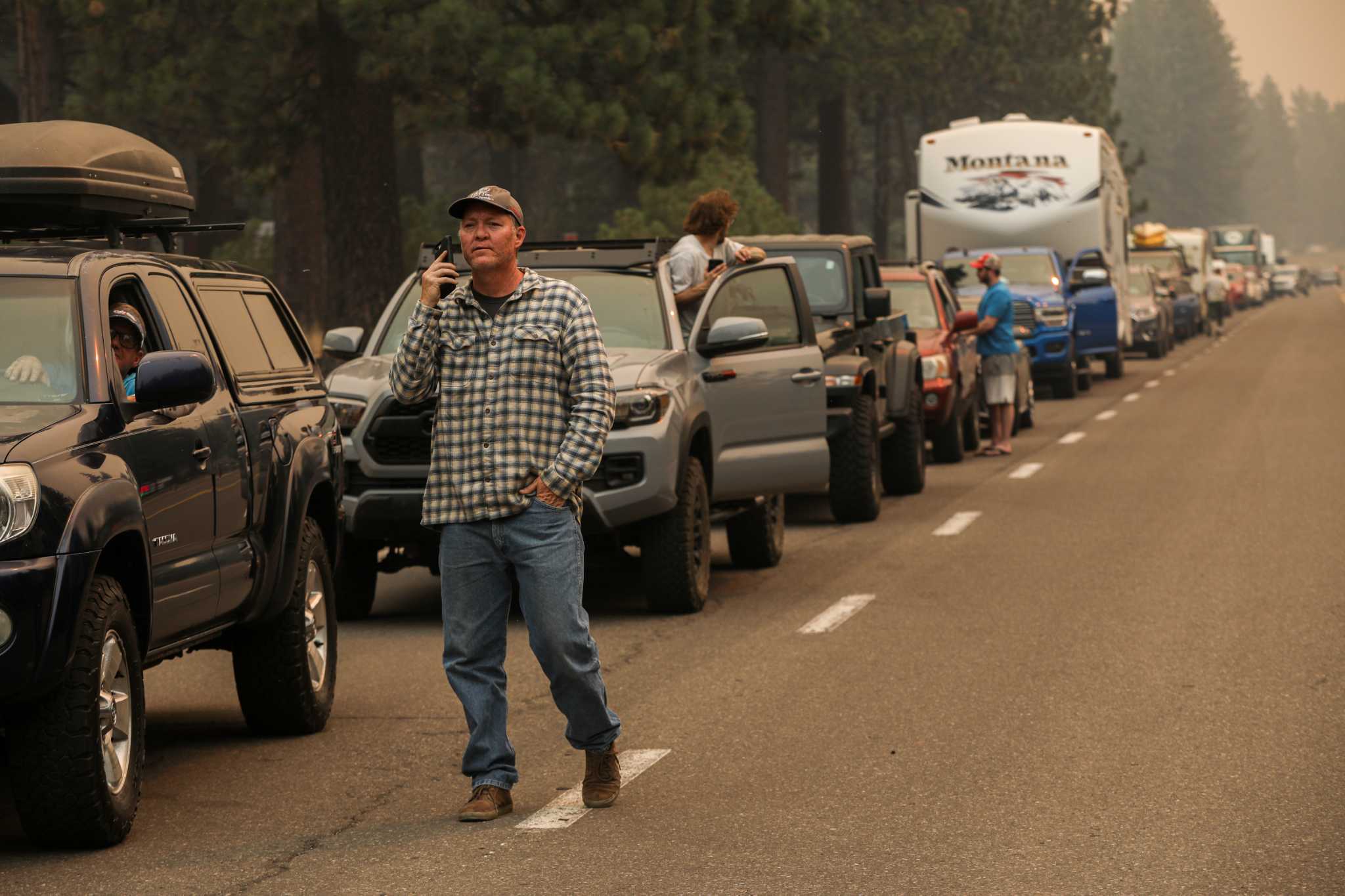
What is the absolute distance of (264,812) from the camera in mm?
7004

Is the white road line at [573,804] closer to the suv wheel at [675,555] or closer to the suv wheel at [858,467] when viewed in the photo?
the suv wheel at [675,555]

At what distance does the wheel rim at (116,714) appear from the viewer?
646 centimetres

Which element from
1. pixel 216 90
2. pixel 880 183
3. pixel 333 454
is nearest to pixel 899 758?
pixel 333 454

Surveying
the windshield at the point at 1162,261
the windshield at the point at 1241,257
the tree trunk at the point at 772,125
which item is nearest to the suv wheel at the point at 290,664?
the tree trunk at the point at 772,125

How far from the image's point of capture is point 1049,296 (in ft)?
92.9

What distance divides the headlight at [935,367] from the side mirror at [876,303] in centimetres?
305

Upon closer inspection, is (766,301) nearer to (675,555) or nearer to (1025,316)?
(675,555)

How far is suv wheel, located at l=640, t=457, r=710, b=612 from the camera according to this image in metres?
11.1

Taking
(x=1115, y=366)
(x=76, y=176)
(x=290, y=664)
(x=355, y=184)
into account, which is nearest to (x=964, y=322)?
(x=355, y=184)

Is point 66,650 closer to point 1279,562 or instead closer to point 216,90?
point 1279,562

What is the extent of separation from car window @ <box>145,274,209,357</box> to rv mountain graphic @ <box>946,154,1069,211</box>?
25.3m

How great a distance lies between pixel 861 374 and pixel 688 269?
9.24 ft

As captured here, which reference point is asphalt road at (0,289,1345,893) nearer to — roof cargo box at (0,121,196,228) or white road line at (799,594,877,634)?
white road line at (799,594,877,634)

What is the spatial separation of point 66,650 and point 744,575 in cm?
721
